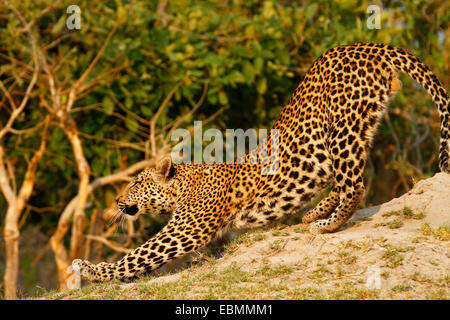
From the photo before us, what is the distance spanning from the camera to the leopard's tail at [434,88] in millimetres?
8680

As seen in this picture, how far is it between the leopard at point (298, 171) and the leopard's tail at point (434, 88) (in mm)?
11

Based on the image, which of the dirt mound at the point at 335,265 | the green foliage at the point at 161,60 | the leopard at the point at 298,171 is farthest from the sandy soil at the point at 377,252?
the green foliage at the point at 161,60

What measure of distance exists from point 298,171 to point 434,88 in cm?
180

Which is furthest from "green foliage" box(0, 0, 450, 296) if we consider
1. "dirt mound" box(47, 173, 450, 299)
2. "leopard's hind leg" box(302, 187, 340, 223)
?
"dirt mound" box(47, 173, 450, 299)

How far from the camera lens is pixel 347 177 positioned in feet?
29.1

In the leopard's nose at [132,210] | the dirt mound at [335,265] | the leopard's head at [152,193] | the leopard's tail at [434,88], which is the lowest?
the dirt mound at [335,265]

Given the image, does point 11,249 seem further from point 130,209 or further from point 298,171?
point 298,171

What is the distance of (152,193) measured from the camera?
9.83m

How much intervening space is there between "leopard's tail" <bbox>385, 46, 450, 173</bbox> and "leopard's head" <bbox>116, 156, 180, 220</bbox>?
301cm

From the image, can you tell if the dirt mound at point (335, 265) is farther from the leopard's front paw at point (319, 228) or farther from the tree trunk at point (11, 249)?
the tree trunk at point (11, 249)

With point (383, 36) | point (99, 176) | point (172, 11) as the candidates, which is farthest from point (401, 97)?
point (99, 176)

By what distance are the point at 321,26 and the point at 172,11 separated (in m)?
3.04

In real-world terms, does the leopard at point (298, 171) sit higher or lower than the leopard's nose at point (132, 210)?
higher

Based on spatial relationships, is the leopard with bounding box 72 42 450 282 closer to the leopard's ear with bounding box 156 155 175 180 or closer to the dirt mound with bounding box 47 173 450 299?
the leopard's ear with bounding box 156 155 175 180
